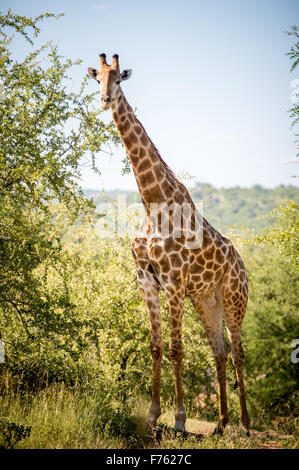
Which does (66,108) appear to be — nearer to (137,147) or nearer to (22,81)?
(22,81)

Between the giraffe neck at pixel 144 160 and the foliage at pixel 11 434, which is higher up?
the giraffe neck at pixel 144 160

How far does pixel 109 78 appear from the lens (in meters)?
5.38

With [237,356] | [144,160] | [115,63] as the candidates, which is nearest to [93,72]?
[115,63]

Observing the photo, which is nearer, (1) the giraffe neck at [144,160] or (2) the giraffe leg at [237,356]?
(1) the giraffe neck at [144,160]

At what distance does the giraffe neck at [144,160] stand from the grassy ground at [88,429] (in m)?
3.06

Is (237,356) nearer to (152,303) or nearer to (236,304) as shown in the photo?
(236,304)

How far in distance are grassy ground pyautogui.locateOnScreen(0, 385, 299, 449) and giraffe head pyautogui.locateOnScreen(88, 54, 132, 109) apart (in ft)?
13.3

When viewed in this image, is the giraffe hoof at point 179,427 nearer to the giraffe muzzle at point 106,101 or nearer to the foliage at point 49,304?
the foliage at point 49,304

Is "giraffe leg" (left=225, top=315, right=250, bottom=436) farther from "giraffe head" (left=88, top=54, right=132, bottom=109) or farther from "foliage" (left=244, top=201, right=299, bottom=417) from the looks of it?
"foliage" (left=244, top=201, right=299, bottom=417)

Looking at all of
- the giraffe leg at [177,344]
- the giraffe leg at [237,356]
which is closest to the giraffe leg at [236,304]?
the giraffe leg at [237,356]

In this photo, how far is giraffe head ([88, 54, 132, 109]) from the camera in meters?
5.23

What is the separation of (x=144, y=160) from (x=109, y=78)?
3.97 feet

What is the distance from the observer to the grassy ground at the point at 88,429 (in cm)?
489

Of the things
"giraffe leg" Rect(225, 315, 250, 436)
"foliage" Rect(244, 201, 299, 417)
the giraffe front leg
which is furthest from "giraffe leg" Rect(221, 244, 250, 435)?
"foliage" Rect(244, 201, 299, 417)
